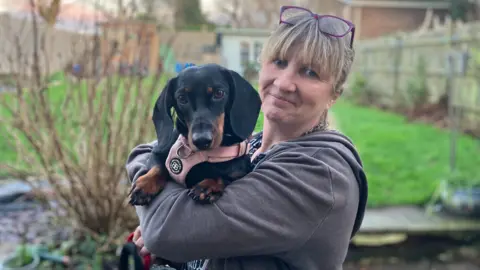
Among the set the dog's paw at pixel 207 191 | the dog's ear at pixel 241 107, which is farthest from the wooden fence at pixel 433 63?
the dog's paw at pixel 207 191

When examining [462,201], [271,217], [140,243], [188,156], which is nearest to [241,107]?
[188,156]

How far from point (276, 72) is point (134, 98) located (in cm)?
230

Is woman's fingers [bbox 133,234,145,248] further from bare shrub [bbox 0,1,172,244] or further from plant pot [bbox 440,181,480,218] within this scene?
plant pot [bbox 440,181,480,218]

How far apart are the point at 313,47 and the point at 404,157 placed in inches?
232

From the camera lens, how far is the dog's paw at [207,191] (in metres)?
1.27

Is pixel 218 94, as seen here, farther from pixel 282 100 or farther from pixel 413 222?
pixel 413 222

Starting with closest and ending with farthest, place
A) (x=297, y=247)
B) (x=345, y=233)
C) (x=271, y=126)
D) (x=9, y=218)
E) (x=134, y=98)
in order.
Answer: (x=297, y=247), (x=345, y=233), (x=271, y=126), (x=134, y=98), (x=9, y=218)


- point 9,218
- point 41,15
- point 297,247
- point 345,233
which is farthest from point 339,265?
point 9,218

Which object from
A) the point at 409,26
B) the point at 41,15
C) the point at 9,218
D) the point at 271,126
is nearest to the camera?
the point at 271,126

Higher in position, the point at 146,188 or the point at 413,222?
the point at 146,188

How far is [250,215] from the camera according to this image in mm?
1273

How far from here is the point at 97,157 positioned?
11.7 feet

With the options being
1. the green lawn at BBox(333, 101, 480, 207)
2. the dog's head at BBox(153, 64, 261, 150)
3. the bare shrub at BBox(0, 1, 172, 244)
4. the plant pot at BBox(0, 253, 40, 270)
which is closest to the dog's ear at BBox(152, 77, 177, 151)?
the dog's head at BBox(153, 64, 261, 150)

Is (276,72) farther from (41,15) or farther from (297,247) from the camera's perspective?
(41,15)
